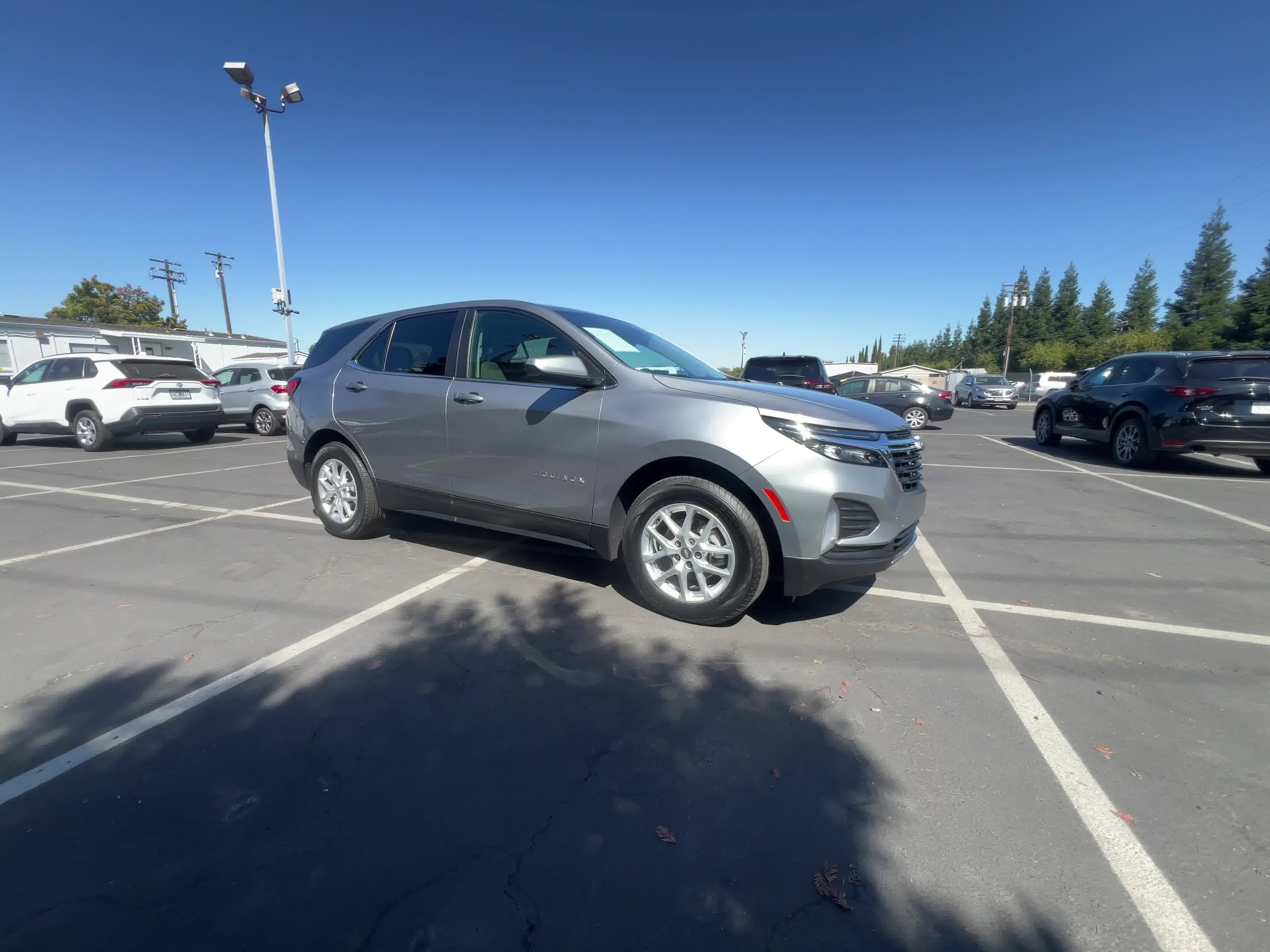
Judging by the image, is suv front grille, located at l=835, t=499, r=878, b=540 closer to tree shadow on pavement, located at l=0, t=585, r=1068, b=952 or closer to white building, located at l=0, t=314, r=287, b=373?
tree shadow on pavement, located at l=0, t=585, r=1068, b=952

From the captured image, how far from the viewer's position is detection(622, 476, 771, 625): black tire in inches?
129

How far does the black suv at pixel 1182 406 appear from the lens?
7848 millimetres

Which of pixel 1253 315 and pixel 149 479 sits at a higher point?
pixel 1253 315

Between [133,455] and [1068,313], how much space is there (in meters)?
89.1

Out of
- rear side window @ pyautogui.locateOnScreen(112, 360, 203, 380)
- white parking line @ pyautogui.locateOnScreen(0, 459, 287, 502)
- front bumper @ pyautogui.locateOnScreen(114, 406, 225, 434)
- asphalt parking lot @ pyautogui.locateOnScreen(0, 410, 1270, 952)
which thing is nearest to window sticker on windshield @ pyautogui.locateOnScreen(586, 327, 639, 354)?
asphalt parking lot @ pyautogui.locateOnScreen(0, 410, 1270, 952)

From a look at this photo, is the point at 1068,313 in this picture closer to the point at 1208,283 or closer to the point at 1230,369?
the point at 1208,283

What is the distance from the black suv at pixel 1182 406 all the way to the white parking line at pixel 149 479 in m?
13.1

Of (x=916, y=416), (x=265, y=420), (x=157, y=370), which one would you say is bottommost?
(x=265, y=420)

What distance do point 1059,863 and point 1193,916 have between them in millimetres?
314

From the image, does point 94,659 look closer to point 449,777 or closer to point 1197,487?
point 449,777

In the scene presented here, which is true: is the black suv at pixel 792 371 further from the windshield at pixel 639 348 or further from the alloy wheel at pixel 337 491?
the alloy wheel at pixel 337 491

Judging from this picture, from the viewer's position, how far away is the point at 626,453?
3559mm

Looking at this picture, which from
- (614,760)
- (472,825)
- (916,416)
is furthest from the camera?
(916,416)

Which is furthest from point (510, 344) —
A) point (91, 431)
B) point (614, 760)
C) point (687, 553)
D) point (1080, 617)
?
point (91, 431)
